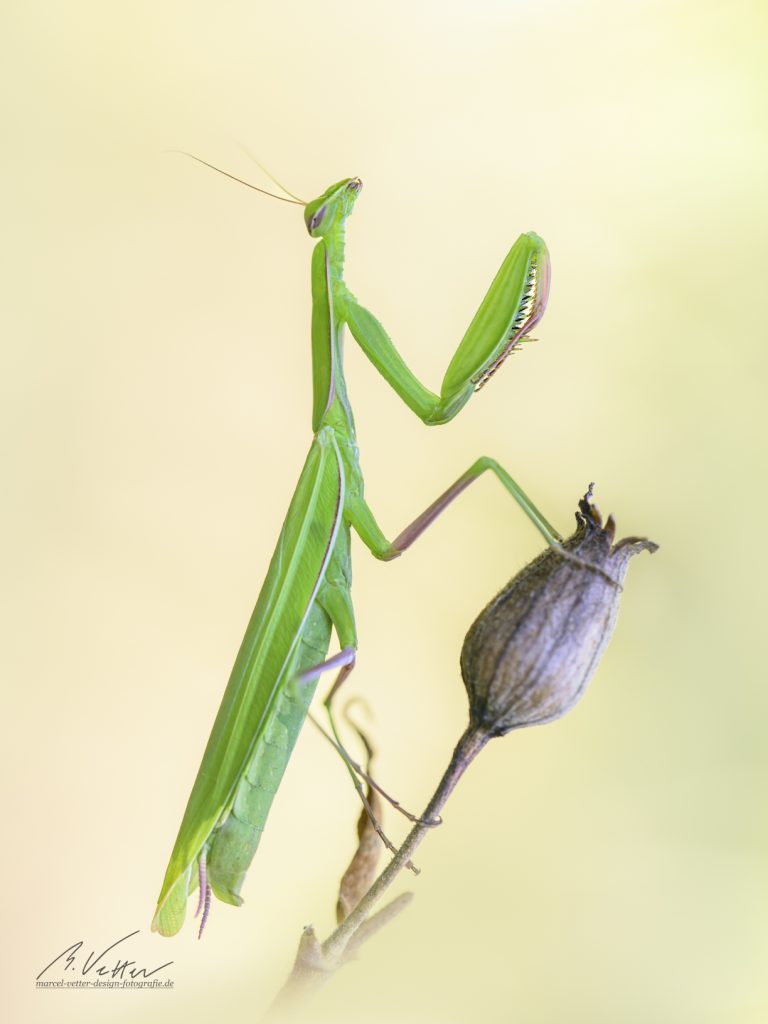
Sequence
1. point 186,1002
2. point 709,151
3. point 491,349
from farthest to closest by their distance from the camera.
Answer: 1. point 709,151
2. point 186,1002
3. point 491,349

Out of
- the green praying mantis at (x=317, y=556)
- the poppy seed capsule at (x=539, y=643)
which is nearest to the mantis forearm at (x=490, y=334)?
the green praying mantis at (x=317, y=556)

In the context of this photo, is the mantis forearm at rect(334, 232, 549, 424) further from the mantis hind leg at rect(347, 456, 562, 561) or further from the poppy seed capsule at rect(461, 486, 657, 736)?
the poppy seed capsule at rect(461, 486, 657, 736)

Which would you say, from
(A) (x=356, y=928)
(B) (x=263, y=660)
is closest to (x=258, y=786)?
(B) (x=263, y=660)

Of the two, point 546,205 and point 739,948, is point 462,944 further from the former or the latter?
point 546,205

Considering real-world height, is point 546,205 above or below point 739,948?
above

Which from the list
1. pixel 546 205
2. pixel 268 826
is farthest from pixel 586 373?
pixel 268 826

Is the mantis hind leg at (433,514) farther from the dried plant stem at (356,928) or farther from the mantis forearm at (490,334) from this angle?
the dried plant stem at (356,928)
